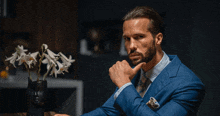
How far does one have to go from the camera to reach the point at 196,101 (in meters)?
0.83

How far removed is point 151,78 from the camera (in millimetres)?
1028

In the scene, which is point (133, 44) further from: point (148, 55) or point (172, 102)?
point (172, 102)

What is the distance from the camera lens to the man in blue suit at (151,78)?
0.79 meters

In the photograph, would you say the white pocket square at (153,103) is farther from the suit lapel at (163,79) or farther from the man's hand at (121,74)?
the man's hand at (121,74)

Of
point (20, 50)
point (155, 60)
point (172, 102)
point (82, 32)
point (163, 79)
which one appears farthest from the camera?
point (82, 32)

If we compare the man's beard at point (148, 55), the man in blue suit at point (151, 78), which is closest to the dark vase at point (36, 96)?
the man in blue suit at point (151, 78)

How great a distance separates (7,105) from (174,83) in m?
1.49

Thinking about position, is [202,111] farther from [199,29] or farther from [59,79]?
[59,79]

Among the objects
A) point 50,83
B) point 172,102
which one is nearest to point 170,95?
point 172,102

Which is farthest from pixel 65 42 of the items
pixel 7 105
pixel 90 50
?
pixel 7 105

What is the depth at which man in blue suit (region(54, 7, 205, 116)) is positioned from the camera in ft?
2.60

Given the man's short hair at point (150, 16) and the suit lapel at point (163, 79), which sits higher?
the man's short hair at point (150, 16)

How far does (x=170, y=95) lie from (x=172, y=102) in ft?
0.17

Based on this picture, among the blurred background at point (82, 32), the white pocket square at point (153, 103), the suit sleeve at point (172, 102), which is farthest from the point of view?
the blurred background at point (82, 32)
